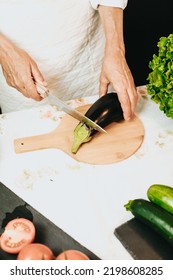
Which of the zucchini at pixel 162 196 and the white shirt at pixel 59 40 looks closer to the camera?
the zucchini at pixel 162 196

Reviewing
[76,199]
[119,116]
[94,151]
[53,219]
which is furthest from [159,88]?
[53,219]

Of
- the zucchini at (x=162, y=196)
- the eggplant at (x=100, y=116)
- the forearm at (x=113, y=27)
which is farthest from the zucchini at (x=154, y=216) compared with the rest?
the forearm at (x=113, y=27)

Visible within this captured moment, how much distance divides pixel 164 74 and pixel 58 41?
1.84 ft

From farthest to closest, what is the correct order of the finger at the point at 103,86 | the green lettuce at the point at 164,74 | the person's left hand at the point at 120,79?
the finger at the point at 103,86
the person's left hand at the point at 120,79
the green lettuce at the point at 164,74

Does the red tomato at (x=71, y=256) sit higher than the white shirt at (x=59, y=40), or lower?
lower

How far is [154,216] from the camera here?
1.04m

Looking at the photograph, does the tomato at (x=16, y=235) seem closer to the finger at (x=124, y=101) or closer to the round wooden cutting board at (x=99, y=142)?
the round wooden cutting board at (x=99, y=142)

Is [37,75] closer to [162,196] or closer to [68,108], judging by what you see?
[68,108]

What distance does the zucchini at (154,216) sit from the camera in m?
1.02

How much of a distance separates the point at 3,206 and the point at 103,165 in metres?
0.38

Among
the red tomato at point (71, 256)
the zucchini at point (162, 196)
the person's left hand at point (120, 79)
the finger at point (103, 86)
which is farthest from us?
the finger at point (103, 86)

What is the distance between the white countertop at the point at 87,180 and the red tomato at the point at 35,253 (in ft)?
0.46

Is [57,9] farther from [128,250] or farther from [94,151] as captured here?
[128,250]

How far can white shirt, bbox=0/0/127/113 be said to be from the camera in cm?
156
